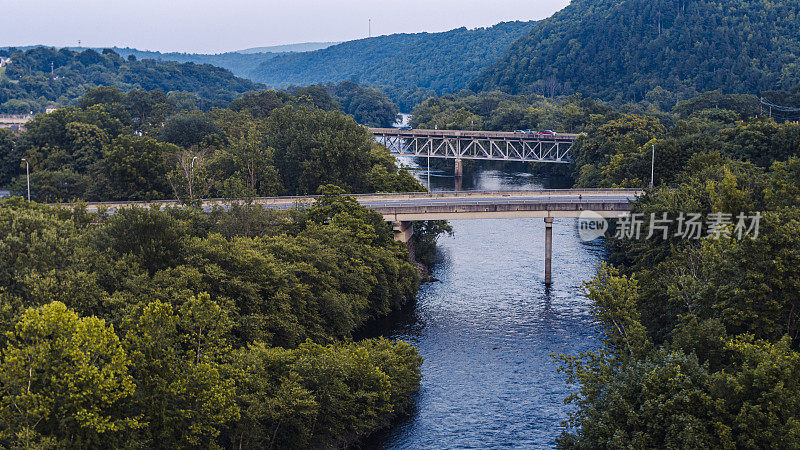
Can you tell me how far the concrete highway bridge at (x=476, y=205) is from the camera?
75.1 meters

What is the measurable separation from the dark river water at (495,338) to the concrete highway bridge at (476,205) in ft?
18.3

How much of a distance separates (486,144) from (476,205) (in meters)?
85.6

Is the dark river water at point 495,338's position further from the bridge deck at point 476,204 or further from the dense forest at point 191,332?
the bridge deck at point 476,204

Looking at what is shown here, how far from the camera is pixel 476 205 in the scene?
75.2 meters

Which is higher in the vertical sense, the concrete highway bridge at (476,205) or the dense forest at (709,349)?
the concrete highway bridge at (476,205)

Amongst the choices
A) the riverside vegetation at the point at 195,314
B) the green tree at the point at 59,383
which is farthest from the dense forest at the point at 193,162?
the green tree at the point at 59,383

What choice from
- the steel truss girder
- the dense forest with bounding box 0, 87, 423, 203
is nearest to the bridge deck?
the dense forest with bounding box 0, 87, 423, 203

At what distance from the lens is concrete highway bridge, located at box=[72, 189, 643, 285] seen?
246 ft

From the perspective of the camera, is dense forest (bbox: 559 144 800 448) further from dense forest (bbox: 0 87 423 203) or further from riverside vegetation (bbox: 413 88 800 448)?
dense forest (bbox: 0 87 423 203)

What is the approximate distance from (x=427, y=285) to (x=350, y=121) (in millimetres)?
33289

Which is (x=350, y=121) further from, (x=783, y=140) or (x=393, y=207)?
(x=783, y=140)

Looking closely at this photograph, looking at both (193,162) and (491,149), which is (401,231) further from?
(491,149)

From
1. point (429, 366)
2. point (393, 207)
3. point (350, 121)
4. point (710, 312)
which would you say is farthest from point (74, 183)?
point (710, 312)

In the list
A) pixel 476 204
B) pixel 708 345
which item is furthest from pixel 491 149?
pixel 708 345
